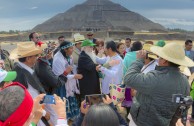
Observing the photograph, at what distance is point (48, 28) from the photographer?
7931 centimetres

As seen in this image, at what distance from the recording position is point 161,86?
3268 millimetres

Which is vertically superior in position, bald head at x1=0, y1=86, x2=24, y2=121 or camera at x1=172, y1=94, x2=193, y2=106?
bald head at x1=0, y1=86, x2=24, y2=121

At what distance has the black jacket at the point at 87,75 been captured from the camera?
6.41 meters

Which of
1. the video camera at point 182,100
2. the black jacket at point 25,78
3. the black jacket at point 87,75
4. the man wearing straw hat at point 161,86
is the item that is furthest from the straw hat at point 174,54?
the black jacket at point 87,75

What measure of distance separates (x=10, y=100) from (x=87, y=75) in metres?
4.49

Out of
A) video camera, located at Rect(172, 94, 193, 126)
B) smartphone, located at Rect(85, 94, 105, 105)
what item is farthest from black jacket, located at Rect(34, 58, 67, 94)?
video camera, located at Rect(172, 94, 193, 126)

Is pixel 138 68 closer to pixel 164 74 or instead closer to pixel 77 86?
pixel 164 74

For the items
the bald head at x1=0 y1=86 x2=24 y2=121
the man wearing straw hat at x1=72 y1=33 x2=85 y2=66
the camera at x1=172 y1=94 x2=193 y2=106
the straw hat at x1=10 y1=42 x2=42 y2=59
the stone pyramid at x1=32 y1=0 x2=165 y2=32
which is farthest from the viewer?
the stone pyramid at x1=32 y1=0 x2=165 y2=32

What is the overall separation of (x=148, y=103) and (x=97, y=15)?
82.6 m

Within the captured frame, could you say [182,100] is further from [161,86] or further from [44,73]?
[44,73]

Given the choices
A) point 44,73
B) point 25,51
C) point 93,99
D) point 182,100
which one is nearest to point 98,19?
point 44,73

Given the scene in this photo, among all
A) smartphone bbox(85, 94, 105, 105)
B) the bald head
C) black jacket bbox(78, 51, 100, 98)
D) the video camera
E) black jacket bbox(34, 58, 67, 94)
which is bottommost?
black jacket bbox(78, 51, 100, 98)

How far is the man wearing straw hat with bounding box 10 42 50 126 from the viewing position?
418 centimetres

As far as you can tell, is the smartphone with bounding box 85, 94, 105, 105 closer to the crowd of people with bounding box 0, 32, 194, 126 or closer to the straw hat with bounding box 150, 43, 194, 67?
the crowd of people with bounding box 0, 32, 194, 126
